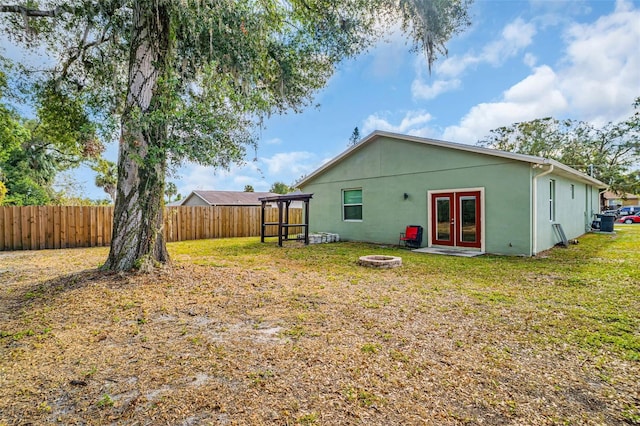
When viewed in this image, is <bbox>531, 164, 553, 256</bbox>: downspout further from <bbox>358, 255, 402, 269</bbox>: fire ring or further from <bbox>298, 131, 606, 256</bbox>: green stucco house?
<bbox>358, 255, 402, 269</bbox>: fire ring

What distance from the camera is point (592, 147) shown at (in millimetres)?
26281

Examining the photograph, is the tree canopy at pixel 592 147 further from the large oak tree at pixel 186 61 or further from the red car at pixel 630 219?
the large oak tree at pixel 186 61

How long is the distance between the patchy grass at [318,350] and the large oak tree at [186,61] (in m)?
1.73

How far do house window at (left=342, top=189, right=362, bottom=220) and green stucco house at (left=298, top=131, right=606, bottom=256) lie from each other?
0.04 m

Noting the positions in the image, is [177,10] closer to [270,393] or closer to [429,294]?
[270,393]

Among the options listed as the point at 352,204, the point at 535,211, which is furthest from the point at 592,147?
the point at 352,204

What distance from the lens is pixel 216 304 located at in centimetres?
416

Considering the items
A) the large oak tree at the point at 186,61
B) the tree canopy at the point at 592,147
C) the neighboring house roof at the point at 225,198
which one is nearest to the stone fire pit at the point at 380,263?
the large oak tree at the point at 186,61

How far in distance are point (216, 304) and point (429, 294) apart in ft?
10.2

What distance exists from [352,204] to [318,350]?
31.5ft

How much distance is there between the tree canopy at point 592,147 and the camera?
84.2ft

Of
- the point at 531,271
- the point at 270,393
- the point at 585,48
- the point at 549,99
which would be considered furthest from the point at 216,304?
the point at 549,99

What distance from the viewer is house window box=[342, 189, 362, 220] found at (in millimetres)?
11906

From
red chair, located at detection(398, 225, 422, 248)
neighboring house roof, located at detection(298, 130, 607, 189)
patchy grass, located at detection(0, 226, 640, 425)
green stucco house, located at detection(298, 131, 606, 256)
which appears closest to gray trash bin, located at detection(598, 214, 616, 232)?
neighboring house roof, located at detection(298, 130, 607, 189)
